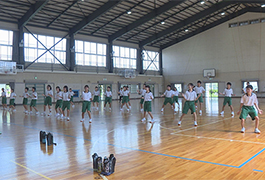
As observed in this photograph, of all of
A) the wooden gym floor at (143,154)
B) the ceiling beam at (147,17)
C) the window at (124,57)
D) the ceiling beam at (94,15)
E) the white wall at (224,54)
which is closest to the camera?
the wooden gym floor at (143,154)

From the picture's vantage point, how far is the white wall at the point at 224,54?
31.4 m

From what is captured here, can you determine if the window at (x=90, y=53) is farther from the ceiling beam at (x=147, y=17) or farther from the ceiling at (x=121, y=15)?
the ceiling beam at (x=147, y=17)

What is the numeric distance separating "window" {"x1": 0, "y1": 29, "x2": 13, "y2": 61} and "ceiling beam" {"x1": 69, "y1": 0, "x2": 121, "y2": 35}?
22.0 feet

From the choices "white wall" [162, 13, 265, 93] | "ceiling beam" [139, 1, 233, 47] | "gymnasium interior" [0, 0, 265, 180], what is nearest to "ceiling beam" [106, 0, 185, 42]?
"gymnasium interior" [0, 0, 265, 180]

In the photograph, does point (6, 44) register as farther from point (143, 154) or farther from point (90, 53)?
point (143, 154)

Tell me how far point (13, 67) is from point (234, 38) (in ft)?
93.9

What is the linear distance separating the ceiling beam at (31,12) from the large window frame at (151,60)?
1886 cm

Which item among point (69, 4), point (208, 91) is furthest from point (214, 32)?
point (69, 4)

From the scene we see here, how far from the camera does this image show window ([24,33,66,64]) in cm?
2583

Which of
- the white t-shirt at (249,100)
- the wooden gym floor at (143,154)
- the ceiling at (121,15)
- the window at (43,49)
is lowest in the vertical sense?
the wooden gym floor at (143,154)

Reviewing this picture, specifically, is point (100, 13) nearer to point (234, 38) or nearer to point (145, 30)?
point (145, 30)

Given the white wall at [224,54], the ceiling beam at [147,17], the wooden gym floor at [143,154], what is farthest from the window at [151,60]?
the wooden gym floor at [143,154]

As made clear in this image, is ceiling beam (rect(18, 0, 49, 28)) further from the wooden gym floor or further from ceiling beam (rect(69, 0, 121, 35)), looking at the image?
the wooden gym floor

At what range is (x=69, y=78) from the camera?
28.7 meters
